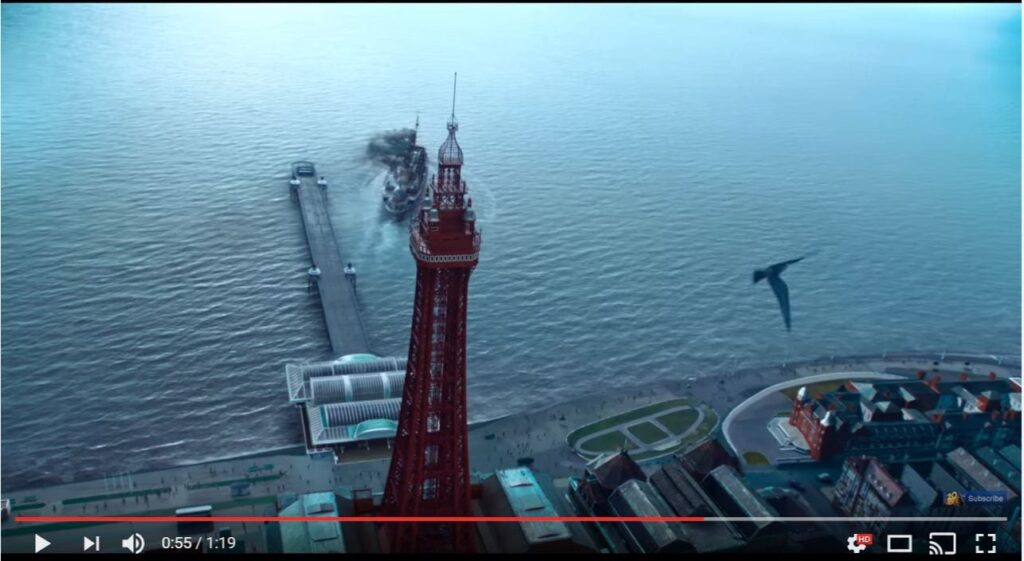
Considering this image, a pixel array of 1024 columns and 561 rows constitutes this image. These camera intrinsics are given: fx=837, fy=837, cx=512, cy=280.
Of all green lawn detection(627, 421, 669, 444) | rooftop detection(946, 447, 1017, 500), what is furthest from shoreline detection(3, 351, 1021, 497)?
rooftop detection(946, 447, 1017, 500)

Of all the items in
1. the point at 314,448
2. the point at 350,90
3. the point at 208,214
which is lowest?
the point at 314,448

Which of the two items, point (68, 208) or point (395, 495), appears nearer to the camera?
point (395, 495)

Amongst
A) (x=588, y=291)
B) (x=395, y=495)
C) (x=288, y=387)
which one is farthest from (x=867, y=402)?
(x=288, y=387)

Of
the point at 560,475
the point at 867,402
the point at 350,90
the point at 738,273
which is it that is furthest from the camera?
the point at 350,90

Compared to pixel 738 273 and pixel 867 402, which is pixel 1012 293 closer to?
pixel 738 273
